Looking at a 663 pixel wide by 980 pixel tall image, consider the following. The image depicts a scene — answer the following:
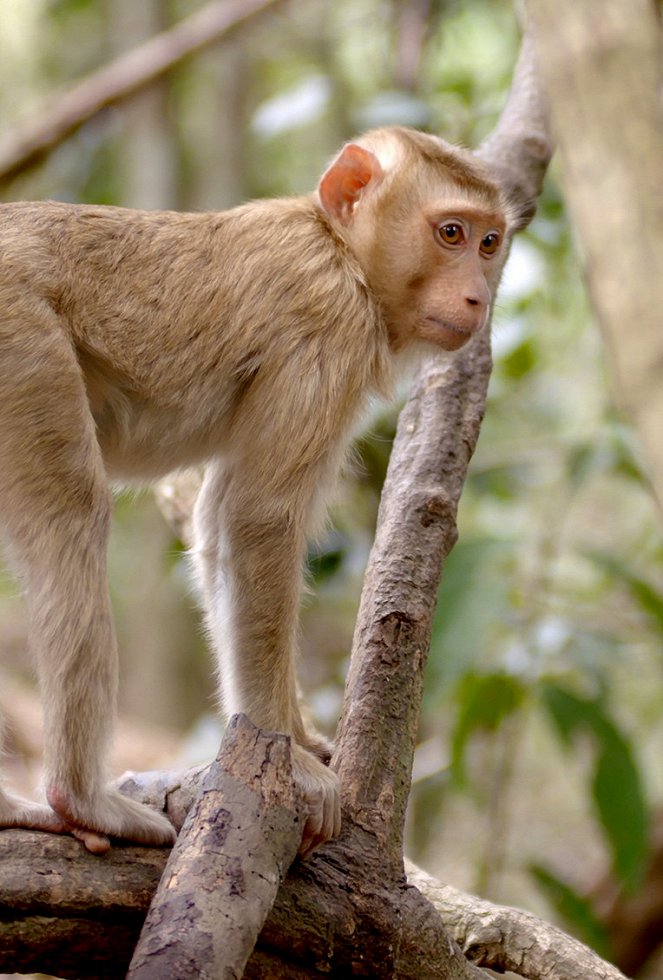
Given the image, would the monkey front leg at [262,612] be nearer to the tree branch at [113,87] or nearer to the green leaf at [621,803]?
the green leaf at [621,803]

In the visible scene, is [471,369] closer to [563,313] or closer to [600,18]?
[600,18]

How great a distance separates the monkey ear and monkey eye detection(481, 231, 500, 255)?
0.52 meters

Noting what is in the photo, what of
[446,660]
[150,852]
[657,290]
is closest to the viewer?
[657,290]

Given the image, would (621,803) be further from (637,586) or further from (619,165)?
(619,165)

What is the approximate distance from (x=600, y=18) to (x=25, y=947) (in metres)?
2.70

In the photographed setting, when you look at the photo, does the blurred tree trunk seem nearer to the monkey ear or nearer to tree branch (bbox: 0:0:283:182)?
tree branch (bbox: 0:0:283:182)

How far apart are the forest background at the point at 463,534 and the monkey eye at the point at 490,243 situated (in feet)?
3.78

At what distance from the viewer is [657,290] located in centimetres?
177

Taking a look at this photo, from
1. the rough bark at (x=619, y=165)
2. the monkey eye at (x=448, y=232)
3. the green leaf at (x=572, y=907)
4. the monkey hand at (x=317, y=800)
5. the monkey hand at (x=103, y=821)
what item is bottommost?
the green leaf at (x=572, y=907)

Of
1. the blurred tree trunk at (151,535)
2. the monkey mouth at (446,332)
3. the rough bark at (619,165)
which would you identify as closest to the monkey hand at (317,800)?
the monkey mouth at (446,332)

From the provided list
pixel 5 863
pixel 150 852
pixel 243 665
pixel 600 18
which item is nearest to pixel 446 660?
pixel 243 665

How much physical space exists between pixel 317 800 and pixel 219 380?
1642mm

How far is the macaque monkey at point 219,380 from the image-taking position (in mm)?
3855

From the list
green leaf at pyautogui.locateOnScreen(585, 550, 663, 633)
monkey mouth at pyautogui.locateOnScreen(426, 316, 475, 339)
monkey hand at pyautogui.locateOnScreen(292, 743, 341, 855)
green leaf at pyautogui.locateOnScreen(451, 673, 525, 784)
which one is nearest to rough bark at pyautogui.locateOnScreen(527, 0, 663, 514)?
monkey hand at pyautogui.locateOnScreen(292, 743, 341, 855)
